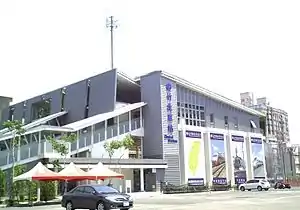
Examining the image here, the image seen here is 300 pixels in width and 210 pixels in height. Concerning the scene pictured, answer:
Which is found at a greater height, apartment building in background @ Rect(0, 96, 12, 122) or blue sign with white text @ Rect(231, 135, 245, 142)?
apartment building in background @ Rect(0, 96, 12, 122)

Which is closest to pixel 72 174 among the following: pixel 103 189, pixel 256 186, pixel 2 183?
pixel 2 183

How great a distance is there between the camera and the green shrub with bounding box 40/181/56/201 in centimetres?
3078

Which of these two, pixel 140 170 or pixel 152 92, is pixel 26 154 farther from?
pixel 152 92

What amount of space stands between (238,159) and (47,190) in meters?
30.0

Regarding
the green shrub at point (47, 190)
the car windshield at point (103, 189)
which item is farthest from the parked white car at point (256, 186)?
the car windshield at point (103, 189)

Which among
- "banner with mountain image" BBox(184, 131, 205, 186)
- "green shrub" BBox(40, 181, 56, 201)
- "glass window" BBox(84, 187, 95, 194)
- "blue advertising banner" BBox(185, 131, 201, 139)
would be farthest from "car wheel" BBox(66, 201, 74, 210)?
"blue advertising banner" BBox(185, 131, 201, 139)

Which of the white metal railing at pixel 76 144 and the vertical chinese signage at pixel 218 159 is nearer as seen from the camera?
the white metal railing at pixel 76 144

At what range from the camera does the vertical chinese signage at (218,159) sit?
50.1m

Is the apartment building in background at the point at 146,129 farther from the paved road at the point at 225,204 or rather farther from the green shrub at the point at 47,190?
the paved road at the point at 225,204

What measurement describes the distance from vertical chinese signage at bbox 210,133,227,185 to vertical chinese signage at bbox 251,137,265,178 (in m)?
7.48

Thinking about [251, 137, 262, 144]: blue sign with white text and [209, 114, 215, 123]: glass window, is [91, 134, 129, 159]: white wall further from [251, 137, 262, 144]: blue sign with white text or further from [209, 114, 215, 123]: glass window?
[251, 137, 262, 144]: blue sign with white text

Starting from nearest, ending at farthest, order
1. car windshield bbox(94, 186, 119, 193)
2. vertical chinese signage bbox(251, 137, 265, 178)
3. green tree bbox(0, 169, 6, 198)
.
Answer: car windshield bbox(94, 186, 119, 193) → green tree bbox(0, 169, 6, 198) → vertical chinese signage bbox(251, 137, 265, 178)

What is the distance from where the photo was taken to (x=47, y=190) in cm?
3097

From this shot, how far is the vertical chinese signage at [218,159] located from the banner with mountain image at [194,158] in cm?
192
